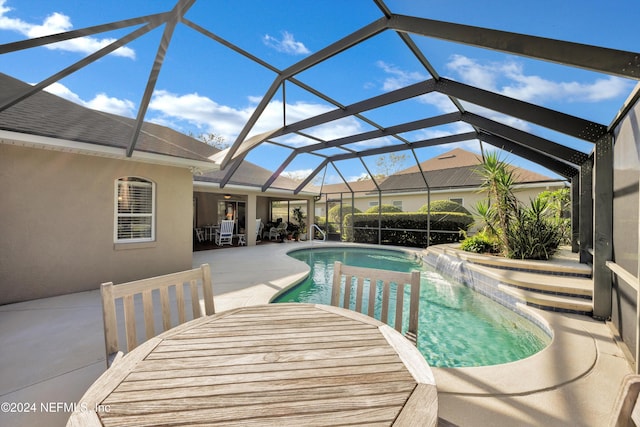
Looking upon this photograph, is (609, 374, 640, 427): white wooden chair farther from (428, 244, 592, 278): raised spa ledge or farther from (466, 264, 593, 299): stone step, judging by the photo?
(428, 244, 592, 278): raised spa ledge

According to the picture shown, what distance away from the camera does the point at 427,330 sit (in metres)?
4.30

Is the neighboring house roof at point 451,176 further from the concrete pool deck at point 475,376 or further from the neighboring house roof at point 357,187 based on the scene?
the concrete pool deck at point 475,376

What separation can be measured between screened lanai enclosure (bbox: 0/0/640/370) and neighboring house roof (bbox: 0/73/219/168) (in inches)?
2.8

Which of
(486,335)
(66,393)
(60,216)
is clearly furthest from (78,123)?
(486,335)

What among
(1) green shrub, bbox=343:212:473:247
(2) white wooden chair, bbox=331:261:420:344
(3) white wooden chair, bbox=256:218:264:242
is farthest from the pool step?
(3) white wooden chair, bbox=256:218:264:242

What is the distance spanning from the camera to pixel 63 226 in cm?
502

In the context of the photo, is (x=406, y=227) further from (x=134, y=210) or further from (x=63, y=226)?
(x=63, y=226)

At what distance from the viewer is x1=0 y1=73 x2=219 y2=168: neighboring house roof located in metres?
4.26

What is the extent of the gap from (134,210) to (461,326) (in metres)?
6.77

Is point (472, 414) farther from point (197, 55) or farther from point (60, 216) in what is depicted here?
point (60, 216)

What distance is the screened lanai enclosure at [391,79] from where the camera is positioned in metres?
2.85

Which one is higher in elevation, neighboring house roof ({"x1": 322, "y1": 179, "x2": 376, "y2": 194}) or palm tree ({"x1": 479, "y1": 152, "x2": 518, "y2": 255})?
neighboring house roof ({"x1": 322, "y1": 179, "x2": 376, "y2": 194})

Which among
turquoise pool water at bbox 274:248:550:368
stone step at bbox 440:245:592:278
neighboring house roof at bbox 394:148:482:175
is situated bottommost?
turquoise pool water at bbox 274:248:550:368

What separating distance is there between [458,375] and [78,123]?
23.8ft
